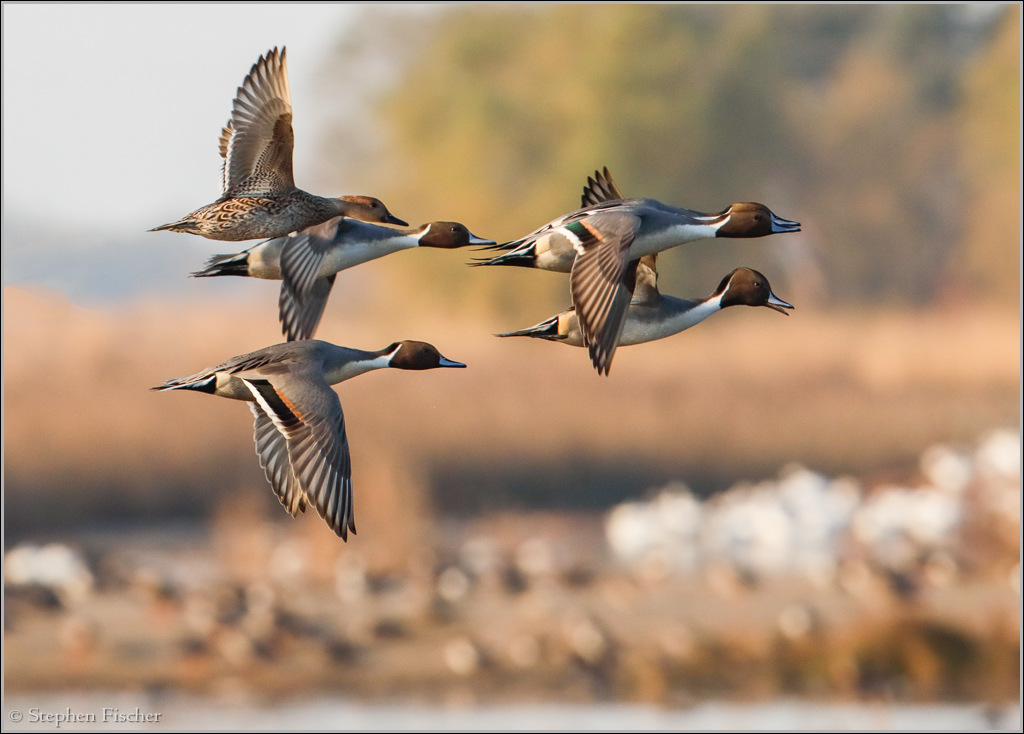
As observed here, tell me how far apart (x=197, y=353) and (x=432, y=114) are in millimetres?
9473

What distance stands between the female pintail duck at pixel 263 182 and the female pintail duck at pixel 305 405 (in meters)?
0.53

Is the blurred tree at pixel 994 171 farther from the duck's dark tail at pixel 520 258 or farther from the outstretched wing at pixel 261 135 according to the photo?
the duck's dark tail at pixel 520 258

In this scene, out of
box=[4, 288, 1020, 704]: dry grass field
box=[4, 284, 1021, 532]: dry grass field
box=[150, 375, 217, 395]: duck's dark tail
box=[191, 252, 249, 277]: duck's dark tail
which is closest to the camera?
box=[150, 375, 217, 395]: duck's dark tail

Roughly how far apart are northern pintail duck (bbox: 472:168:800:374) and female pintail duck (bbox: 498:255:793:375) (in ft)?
→ 0.44

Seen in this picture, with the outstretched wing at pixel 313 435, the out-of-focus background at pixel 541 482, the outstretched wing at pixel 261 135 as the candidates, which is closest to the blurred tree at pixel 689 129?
the out-of-focus background at pixel 541 482

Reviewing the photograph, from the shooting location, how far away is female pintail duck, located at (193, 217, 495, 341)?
384 cm

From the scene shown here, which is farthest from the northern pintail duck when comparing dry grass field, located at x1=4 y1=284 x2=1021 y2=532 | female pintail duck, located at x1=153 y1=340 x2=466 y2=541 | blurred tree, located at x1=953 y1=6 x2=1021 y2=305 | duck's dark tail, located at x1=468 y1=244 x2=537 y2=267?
blurred tree, located at x1=953 y1=6 x2=1021 y2=305

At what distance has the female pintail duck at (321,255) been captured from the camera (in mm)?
3842

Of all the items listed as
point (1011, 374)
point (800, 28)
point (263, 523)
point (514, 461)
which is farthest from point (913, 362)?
point (800, 28)

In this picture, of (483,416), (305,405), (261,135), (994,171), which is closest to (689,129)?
(994,171)

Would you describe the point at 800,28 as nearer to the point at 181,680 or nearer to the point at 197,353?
the point at 197,353

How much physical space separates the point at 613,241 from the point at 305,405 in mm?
832

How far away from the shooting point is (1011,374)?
18953 mm

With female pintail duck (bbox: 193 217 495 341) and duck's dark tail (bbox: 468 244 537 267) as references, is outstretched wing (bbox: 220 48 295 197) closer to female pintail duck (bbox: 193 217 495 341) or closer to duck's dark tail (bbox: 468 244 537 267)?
female pintail duck (bbox: 193 217 495 341)
